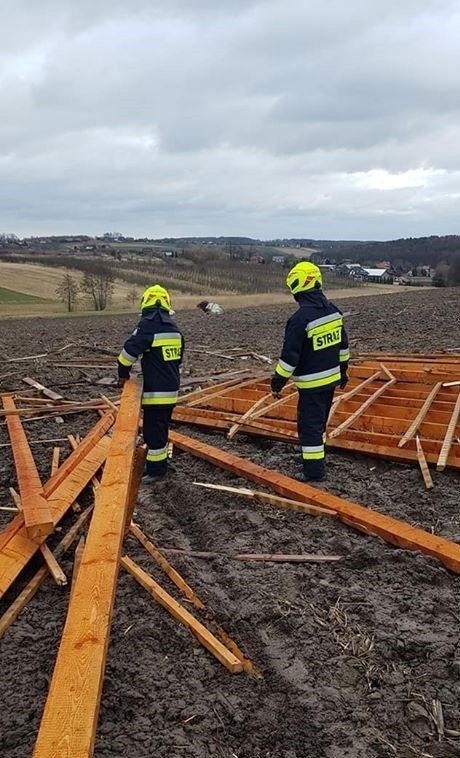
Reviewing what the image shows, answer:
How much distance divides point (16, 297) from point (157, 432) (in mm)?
45010

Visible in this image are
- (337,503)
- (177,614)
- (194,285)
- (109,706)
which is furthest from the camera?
(194,285)

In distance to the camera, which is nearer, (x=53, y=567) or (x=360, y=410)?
(x=53, y=567)

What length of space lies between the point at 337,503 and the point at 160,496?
1.82 metres

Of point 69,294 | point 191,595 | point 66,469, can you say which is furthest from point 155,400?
point 69,294

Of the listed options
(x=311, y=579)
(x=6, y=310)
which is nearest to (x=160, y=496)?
(x=311, y=579)

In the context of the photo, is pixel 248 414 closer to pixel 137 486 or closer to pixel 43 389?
pixel 137 486

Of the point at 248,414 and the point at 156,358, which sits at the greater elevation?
the point at 156,358

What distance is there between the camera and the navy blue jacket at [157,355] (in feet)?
19.4

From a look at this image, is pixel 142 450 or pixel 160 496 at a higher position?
pixel 142 450

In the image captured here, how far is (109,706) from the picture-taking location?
305 centimetres

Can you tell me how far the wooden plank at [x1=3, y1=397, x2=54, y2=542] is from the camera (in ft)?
13.6

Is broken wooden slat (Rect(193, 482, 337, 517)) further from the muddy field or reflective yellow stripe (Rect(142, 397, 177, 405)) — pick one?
reflective yellow stripe (Rect(142, 397, 177, 405))

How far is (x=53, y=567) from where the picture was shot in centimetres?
416

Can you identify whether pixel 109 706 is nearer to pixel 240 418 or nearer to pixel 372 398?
pixel 240 418
